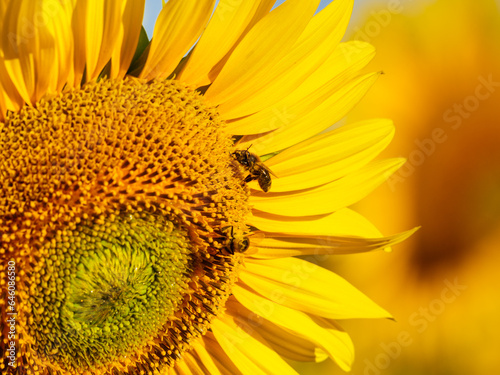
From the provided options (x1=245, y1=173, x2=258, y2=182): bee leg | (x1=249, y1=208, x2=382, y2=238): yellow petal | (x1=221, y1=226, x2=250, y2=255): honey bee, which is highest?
(x1=245, y1=173, x2=258, y2=182): bee leg

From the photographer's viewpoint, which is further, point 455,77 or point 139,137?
point 455,77

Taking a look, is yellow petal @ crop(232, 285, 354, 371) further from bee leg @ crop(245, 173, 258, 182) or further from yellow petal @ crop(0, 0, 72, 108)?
yellow petal @ crop(0, 0, 72, 108)

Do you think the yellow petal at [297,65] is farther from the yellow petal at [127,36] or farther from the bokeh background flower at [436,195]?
the bokeh background flower at [436,195]

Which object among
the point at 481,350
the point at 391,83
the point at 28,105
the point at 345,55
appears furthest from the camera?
the point at 481,350

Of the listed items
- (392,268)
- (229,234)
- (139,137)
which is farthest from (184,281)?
(392,268)

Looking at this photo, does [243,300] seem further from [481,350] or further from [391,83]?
[481,350]

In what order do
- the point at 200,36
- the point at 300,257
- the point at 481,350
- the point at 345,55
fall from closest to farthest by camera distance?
the point at 200,36
the point at 345,55
the point at 300,257
the point at 481,350

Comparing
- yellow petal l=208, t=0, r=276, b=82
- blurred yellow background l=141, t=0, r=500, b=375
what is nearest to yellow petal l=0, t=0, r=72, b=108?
yellow petal l=208, t=0, r=276, b=82
